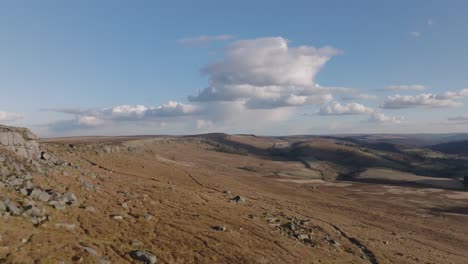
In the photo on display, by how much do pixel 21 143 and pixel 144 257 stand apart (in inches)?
1224

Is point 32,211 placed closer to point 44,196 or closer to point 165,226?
point 44,196

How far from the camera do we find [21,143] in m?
53.8

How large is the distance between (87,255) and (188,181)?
6740 cm

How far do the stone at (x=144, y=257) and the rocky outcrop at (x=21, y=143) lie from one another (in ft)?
92.0

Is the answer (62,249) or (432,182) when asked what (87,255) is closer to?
(62,249)

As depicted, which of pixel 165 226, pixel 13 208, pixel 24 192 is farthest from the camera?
pixel 165 226

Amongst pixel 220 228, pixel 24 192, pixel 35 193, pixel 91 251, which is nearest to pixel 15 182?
pixel 24 192

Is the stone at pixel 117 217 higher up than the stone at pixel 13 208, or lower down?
lower down

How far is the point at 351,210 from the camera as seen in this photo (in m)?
93.1

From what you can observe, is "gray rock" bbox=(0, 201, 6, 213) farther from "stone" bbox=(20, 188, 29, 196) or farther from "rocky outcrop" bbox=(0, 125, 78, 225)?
"stone" bbox=(20, 188, 29, 196)

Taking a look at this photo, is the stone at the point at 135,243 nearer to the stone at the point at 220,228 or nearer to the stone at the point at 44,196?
the stone at the point at 44,196

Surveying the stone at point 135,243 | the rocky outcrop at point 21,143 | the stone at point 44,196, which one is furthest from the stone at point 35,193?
the rocky outcrop at point 21,143

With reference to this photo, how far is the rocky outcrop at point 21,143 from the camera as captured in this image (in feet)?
169

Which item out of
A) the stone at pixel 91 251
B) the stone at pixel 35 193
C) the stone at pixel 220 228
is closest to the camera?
the stone at pixel 91 251
